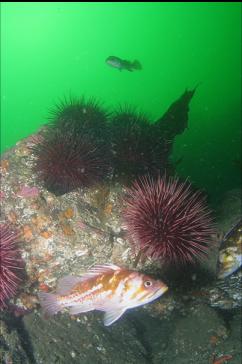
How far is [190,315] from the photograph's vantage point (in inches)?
284

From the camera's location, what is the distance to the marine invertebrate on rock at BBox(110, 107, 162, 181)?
6.70 metres

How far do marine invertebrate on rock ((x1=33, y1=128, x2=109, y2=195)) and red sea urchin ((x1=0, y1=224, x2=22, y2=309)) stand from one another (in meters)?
1.21

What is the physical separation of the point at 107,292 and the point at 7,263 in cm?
199

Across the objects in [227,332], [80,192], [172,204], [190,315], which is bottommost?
[227,332]

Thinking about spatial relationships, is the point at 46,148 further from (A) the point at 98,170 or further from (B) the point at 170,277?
(B) the point at 170,277

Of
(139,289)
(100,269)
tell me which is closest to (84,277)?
(100,269)

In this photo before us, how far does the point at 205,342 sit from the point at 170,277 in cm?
146

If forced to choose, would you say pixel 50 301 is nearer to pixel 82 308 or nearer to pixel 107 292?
pixel 82 308


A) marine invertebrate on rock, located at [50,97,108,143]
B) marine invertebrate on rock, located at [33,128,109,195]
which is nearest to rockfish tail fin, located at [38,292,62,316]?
marine invertebrate on rock, located at [33,128,109,195]

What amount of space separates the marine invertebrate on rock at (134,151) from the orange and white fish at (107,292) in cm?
252

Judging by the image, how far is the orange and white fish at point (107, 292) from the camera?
422 centimetres

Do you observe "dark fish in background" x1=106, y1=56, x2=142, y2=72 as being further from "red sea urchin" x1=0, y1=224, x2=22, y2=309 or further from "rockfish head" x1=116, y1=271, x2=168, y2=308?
"rockfish head" x1=116, y1=271, x2=168, y2=308

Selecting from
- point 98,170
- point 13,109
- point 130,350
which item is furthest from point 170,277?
point 13,109

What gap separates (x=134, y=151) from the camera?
21.9 ft
